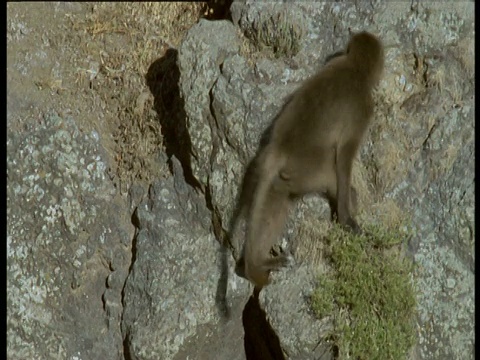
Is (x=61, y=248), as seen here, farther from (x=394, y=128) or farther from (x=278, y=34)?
(x=394, y=128)

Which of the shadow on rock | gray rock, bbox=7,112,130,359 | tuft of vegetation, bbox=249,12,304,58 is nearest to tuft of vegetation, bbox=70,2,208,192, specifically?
gray rock, bbox=7,112,130,359

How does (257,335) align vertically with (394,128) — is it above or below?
below

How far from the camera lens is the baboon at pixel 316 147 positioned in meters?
4.46

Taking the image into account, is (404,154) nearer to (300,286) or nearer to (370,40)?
(370,40)

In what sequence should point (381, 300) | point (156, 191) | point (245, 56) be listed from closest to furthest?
point (381, 300)
point (245, 56)
point (156, 191)

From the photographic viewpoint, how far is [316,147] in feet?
14.8

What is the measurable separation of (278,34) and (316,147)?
0.90 m

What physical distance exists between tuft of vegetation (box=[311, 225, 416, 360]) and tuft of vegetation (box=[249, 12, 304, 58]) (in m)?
1.17

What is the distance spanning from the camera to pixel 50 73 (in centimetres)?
594

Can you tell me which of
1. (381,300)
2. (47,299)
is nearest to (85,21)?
(47,299)

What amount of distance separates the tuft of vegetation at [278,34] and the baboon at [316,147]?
39 centimetres

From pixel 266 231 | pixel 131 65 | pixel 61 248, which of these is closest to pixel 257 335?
pixel 266 231

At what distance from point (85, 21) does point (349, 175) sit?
2713mm

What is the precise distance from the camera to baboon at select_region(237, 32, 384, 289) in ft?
14.6
